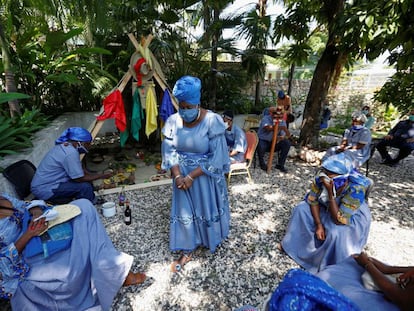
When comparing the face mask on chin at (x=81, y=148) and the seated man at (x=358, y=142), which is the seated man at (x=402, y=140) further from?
the face mask on chin at (x=81, y=148)

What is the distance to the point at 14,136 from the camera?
10.7ft

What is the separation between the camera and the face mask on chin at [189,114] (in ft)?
6.75

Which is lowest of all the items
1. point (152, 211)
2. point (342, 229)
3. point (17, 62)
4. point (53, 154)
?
point (152, 211)

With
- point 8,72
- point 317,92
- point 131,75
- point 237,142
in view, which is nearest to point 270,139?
point 237,142

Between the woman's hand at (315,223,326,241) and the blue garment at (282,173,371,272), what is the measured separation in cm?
3

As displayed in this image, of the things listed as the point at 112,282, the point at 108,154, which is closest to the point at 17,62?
the point at 108,154

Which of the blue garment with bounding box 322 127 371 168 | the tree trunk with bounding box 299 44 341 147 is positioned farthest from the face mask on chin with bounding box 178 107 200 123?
the tree trunk with bounding box 299 44 341 147

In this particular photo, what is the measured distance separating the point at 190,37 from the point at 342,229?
19.6 feet

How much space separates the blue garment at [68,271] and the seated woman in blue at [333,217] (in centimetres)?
187

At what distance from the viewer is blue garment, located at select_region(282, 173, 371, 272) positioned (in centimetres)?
220

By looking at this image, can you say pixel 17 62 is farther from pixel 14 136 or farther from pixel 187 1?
pixel 187 1

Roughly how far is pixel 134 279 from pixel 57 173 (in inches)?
64.1

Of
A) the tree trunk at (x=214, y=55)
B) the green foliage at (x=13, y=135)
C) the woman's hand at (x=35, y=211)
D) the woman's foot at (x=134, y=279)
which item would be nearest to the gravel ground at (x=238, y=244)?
the woman's foot at (x=134, y=279)

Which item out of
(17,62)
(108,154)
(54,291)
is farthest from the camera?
(108,154)
